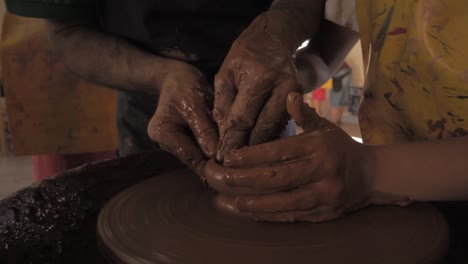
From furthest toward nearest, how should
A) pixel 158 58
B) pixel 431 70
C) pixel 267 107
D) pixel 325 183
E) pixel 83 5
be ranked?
pixel 83 5 → pixel 158 58 → pixel 431 70 → pixel 267 107 → pixel 325 183

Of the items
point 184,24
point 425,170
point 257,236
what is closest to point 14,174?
point 184,24

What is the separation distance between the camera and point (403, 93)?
1.16 metres

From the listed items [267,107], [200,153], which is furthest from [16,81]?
[267,107]

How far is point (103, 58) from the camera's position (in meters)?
1.48

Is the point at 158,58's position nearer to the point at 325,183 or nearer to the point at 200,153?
the point at 200,153

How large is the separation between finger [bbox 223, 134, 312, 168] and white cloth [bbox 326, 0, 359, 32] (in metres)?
0.64

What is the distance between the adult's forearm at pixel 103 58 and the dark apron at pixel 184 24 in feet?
0.20

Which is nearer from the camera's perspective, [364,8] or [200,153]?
[200,153]

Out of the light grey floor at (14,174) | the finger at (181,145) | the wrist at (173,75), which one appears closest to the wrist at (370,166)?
the finger at (181,145)

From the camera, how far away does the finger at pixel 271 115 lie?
94 cm

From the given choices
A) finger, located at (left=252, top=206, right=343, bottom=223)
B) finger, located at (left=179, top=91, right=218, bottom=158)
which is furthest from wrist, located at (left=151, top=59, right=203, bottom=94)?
finger, located at (left=252, top=206, right=343, bottom=223)

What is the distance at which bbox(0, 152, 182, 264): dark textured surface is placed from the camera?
95 cm

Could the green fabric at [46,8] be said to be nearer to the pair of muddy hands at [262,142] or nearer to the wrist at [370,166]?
the pair of muddy hands at [262,142]

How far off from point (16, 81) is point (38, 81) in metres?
0.09
